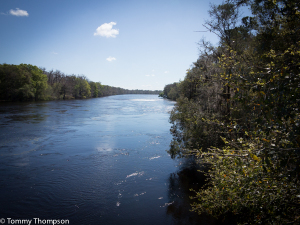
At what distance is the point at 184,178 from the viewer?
12281 mm

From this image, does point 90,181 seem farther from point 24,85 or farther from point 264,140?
point 24,85

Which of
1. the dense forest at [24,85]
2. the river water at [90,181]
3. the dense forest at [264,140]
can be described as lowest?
the river water at [90,181]

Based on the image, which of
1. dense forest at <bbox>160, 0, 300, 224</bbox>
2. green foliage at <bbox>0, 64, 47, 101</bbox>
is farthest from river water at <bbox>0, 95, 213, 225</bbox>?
green foliage at <bbox>0, 64, 47, 101</bbox>

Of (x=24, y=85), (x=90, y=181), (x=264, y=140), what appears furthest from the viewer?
(x=24, y=85)

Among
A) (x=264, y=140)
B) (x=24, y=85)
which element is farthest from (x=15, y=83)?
(x=264, y=140)

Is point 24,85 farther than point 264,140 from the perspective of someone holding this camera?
Yes

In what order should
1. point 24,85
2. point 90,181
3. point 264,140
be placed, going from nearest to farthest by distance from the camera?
point 264,140 < point 90,181 < point 24,85

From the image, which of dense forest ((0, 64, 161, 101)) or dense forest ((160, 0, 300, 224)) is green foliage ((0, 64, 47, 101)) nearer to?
dense forest ((0, 64, 161, 101))

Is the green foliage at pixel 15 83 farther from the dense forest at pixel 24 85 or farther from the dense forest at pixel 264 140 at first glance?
the dense forest at pixel 264 140

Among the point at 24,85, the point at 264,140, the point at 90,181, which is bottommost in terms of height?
the point at 90,181

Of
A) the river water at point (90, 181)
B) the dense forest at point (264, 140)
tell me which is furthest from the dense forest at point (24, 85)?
the dense forest at point (264, 140)

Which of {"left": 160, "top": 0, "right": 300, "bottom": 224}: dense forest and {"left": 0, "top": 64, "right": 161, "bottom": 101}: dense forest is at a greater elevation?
{"left": 0, "top": 64, "right": 161, "bottom": 101}: dense forest

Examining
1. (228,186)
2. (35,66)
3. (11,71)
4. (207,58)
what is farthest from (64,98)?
(228,186)

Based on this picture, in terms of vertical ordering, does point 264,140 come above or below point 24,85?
below
